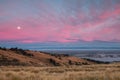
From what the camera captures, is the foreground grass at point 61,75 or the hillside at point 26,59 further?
the hillside at point 26,59

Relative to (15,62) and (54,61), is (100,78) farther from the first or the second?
(54,61)

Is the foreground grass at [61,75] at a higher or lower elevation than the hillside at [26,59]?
lower

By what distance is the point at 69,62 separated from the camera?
58719mm

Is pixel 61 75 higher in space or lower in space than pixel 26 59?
lower

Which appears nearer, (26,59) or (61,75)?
(61,75)

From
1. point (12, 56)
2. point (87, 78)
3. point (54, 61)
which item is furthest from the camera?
point (54, 61)

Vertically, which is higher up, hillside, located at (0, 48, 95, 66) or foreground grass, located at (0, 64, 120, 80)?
hillside, located at (0, 48, 95, 66)

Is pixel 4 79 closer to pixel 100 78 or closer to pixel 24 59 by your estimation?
pixel 100 78

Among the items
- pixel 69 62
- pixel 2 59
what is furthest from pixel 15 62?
pixel 69 62

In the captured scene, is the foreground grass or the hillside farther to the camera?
the hillside

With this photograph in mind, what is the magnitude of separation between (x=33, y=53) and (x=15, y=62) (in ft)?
35.9

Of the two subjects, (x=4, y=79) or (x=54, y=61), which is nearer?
(x=4, y=79)

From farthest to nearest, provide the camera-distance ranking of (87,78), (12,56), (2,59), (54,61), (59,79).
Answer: (54,61)
(12,56)
(2,59)
(87,78)
(59,79)

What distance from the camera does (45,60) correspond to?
Answer: 55719mm
